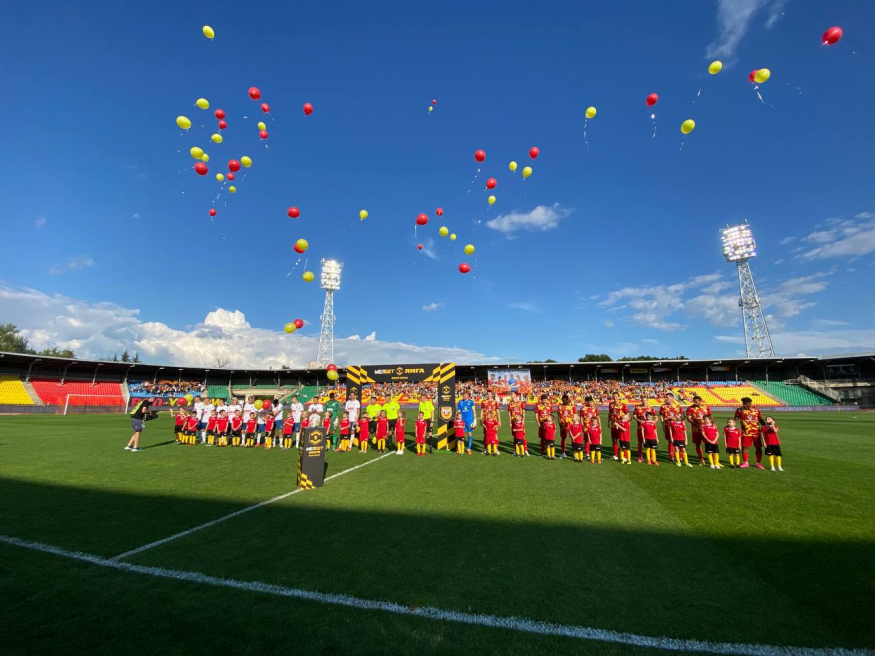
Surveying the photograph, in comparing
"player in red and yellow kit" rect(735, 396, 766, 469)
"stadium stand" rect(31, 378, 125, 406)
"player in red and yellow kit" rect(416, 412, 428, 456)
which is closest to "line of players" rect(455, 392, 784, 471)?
"player in red and yellow kit" rect(735, 396, 766, 469)

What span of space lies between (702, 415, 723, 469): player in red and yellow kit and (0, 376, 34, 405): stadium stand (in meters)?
54.7

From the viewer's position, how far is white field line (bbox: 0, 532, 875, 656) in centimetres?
289

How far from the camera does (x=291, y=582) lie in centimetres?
389

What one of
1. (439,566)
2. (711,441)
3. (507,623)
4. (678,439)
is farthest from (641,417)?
(507,623)

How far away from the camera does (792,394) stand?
141 ft

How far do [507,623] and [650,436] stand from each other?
29.8ft

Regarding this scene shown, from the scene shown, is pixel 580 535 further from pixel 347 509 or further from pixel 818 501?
pixel 818 501

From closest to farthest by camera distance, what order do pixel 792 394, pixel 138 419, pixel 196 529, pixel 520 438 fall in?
pixel 196 529 → pixel 520 438 → pixel 138 419 → pixel 792 394

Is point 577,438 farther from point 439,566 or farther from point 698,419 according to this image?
point 439,566

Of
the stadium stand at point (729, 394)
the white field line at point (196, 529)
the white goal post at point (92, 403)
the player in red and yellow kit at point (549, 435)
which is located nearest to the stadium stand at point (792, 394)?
the stadium stand at point (729, 394)

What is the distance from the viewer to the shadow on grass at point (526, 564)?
11.0 feet

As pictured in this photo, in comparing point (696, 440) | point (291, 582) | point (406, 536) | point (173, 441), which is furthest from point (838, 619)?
point (173, 441)

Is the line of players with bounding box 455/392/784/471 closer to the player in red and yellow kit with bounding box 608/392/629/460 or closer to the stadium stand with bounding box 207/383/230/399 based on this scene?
the player in red and yellow kit with bounding box 608/392/629/460

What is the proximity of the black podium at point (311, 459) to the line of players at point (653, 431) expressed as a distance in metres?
5.88
